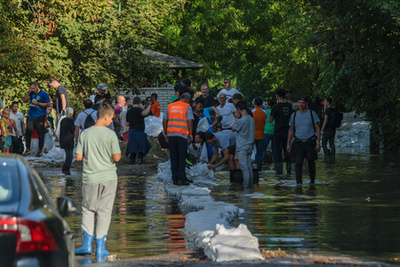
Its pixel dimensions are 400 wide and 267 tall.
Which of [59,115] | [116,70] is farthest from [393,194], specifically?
[116,70]

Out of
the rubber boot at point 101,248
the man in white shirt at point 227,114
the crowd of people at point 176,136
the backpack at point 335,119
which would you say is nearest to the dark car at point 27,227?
the rubber boot at point 101,248

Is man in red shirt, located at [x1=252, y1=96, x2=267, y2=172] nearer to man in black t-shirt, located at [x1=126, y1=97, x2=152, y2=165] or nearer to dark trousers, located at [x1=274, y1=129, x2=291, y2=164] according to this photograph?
dark trousers, located at [x1=274, y1=129, x2=291, y2=164]

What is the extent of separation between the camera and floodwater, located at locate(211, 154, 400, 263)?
9.08 metres

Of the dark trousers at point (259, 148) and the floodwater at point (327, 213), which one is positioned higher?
the dark trousers at point (259, 148)

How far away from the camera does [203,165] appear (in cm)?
1714

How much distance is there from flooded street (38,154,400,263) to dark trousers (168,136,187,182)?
583 mm

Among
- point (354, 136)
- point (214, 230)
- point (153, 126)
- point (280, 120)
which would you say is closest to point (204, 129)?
point (280, 120)

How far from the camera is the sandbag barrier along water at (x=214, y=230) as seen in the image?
26.5ft

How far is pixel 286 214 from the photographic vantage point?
11914mm

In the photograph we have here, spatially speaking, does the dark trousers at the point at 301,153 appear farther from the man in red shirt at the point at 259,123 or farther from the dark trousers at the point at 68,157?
the dark trousers at the point at 68,157

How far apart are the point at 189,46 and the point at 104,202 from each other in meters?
42.0

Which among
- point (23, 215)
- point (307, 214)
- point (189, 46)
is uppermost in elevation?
point (189, 46)

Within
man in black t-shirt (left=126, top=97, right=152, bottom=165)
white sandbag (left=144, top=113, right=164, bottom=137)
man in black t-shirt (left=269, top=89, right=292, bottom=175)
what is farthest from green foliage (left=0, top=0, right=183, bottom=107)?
man in black t-shirt (left=269, top=89, right=292, bottom=175)

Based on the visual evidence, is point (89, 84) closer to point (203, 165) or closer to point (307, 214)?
point (203, 165)
